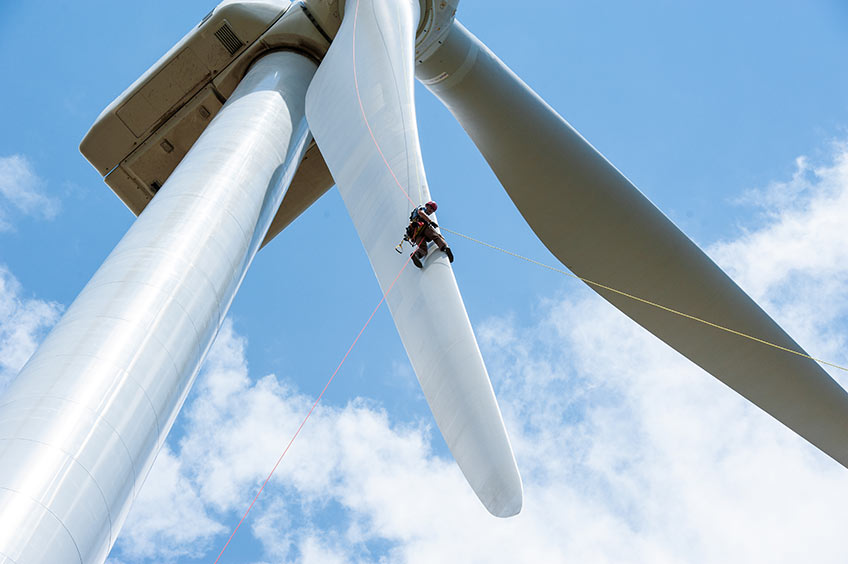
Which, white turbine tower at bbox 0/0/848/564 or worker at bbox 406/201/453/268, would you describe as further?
worker at bbox 406/201/453/268

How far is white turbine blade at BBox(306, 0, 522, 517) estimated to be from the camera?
589cm

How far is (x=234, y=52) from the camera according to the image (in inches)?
447

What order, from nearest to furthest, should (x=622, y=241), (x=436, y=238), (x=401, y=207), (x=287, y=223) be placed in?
(x=436, y=238) < (x=401, y=207) < (x=287, y=223) < (x=622, y=241)

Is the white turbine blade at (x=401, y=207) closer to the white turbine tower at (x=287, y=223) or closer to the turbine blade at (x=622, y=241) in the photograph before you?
the white turbine tower at (x=287, y=223)

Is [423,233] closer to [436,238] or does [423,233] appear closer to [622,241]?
[436,238]

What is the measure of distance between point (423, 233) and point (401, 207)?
27.4 inches

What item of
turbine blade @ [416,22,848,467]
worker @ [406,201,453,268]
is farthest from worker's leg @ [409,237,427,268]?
turbine blade @ [416,22,848,467]

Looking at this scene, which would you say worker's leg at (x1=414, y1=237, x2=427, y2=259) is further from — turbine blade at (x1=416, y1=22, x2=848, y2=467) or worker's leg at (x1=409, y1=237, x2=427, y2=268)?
turbine blade at (x1=416, y1=22, x2=848, y2=467)

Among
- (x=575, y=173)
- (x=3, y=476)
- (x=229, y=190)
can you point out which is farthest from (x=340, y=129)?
(x=575, y=173)

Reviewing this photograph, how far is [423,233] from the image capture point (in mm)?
6758

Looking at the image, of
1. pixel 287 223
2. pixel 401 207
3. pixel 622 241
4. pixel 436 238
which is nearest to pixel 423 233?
pixel 436 238

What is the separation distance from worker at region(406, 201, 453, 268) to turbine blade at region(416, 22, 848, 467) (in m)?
7.79

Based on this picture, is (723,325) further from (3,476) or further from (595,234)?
(3,476)

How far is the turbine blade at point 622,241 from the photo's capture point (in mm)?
13609
